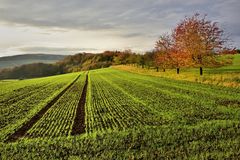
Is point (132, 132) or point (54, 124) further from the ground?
point (132, 132)

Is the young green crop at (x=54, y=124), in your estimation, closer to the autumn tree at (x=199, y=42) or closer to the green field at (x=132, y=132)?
the green field at (x=132, y=132)

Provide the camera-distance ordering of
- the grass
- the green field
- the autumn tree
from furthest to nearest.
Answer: the autumn tree < the green field < the grass

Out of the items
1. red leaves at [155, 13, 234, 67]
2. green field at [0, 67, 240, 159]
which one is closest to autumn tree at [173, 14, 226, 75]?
red leaves at [155, 13, 234, 67]

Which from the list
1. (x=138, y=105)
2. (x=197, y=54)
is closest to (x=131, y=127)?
(x=138, y=105)

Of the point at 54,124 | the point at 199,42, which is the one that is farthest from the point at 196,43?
the point at 54,124

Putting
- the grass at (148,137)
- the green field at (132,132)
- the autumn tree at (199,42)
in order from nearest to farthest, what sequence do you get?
the grass at (148,137), the green field at (132,132), the autumn tree at (199,42)

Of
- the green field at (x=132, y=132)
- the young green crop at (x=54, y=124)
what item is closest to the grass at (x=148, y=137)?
the green field at (x=132, y=132)

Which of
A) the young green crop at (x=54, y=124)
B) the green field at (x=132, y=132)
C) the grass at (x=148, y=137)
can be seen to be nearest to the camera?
the grass at (x=148, y=137)

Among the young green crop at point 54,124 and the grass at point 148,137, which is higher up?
the grass at point 148,137

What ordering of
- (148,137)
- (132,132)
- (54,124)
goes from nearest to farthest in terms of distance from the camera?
(148,137), (132,132), (54,124)

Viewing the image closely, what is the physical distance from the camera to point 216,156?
39.7 ft

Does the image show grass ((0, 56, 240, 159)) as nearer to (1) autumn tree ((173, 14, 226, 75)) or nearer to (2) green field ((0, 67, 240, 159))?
(2) green field ((0, 67, 240, 159))

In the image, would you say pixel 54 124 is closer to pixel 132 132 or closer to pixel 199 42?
pixel 132 132

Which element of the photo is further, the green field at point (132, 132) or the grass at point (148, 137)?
the green field at point (132, 132)
